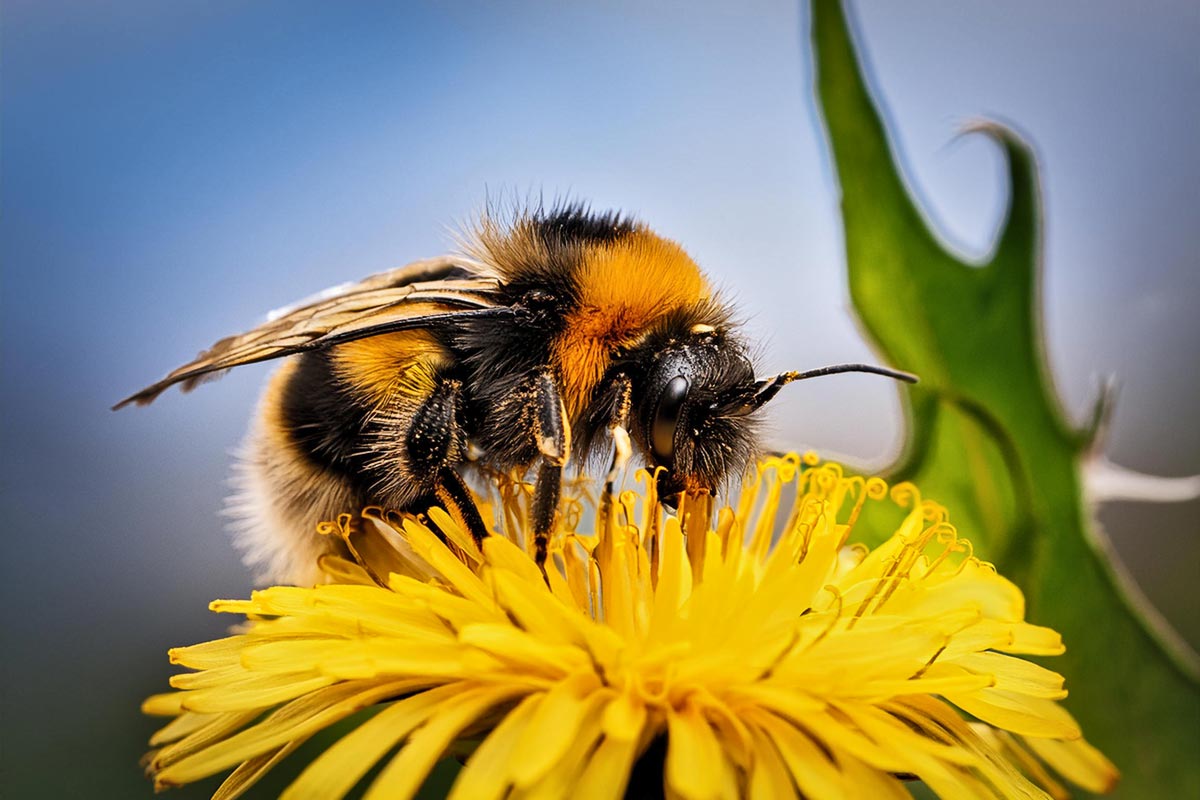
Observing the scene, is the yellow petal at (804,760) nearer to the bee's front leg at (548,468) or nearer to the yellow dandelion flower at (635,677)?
the yellow dandelion flower at (635,677)

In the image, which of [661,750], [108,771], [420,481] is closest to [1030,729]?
[661,750]

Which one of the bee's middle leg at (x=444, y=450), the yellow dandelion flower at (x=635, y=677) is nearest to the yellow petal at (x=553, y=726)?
the yellow dandelion flower at (x=635, y=677)

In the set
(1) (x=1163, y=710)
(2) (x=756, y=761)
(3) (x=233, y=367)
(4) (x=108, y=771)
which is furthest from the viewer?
(4) (x=108, y=771)

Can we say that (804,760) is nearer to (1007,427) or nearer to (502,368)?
(502,368)

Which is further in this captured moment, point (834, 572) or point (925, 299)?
point (925, 299)

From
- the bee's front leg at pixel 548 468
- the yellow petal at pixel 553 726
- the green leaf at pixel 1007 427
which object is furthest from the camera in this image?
the green leaf at pixel 1007 427

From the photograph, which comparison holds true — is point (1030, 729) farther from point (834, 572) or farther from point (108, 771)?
point (108, 771)

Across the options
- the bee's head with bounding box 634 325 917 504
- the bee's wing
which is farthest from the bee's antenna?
the bee's wing

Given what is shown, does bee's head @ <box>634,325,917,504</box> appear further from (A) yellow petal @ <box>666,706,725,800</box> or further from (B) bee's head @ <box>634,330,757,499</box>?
(A) yellow petal @ <box>666,706,725,800</box>
